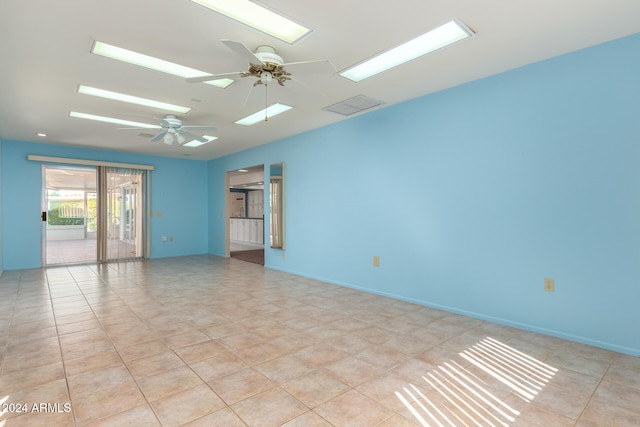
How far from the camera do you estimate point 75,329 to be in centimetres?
316

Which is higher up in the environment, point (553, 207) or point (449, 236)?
point (553, 207)

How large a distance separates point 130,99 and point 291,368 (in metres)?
3.81

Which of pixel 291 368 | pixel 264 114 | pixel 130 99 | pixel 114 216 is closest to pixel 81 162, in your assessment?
pixel 114 216

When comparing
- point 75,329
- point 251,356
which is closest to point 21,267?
point 75,329

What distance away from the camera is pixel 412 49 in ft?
9.56

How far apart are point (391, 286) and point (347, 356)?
1956 millimetres

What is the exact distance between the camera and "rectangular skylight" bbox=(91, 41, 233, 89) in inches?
112

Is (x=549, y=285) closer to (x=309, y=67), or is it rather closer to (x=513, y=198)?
(x=513, y=198)

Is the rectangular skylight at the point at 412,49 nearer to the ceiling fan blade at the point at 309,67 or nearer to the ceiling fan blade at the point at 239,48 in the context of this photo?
the ceiling fan blade at the point at 309,67

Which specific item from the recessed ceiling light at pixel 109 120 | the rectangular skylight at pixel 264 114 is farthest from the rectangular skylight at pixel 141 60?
the recessed ceiling light at pixel 109 120

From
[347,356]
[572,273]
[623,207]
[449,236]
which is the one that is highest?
[623,207]

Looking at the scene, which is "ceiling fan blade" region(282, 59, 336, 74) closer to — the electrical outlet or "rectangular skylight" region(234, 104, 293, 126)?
"rectangular skylight" region(234, 104, 293, 126)

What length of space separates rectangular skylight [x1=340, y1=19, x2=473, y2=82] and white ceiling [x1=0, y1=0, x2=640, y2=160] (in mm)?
90

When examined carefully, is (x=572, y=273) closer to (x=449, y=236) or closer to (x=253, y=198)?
(x=449, y=236)
